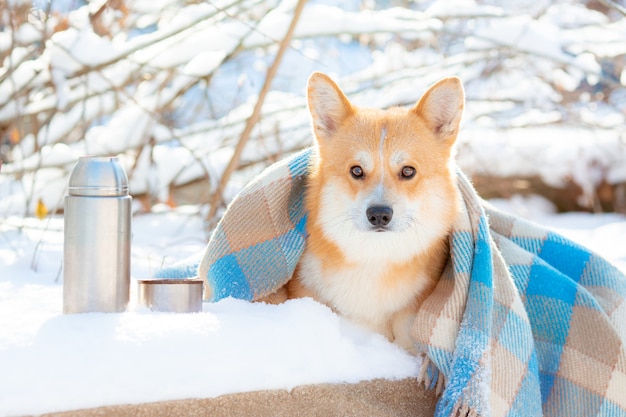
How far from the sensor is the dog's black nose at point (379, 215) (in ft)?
6.47

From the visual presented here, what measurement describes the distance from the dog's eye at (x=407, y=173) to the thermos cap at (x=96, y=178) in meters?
0.81

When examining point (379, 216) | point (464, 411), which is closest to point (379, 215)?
point (379, 216)

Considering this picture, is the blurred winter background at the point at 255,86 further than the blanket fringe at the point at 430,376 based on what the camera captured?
Yes

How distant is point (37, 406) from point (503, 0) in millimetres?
5021

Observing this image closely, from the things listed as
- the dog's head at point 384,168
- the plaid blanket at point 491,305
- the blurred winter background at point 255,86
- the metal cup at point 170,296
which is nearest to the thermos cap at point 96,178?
the metal cup at point 170,296

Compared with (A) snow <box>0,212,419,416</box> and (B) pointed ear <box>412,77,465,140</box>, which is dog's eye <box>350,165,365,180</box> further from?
(A) snow <box>0,212,419,416</box>

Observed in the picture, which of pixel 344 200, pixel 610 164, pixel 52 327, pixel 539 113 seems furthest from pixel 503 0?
pixel 52 327

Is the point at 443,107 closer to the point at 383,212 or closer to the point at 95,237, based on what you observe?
the point at 383,212

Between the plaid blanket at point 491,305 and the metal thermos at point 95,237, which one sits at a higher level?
the metal thermos at point 95,237

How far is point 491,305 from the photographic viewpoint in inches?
73.5

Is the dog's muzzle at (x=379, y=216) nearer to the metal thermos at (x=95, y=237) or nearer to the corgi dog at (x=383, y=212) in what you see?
the corgi dog at (x=383, y=212)

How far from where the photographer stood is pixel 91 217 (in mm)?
1630

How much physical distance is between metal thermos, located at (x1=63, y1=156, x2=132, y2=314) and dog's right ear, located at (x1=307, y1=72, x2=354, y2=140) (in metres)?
0.75

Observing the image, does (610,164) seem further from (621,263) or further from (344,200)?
(344,200)
